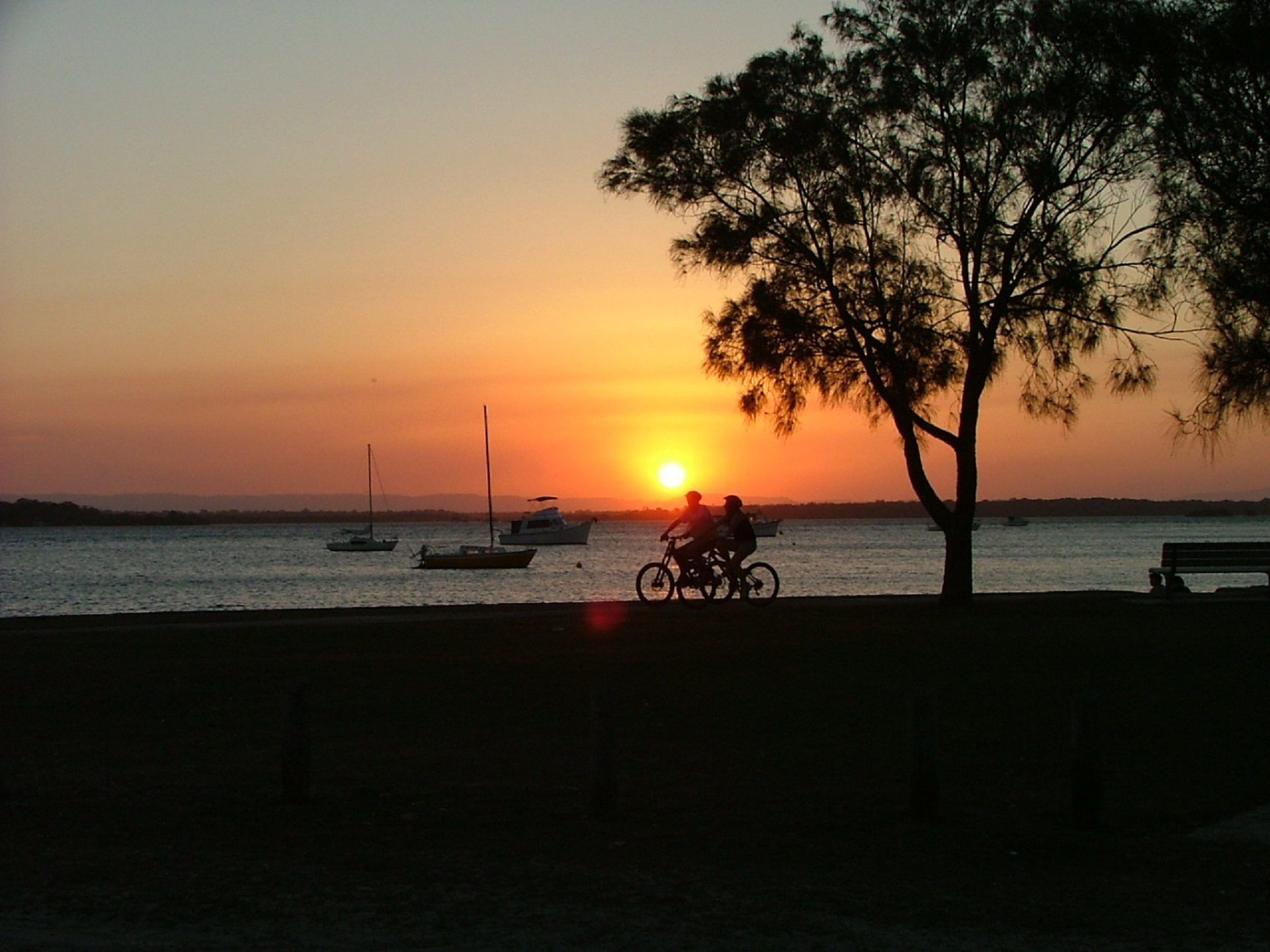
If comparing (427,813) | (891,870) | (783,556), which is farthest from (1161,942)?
(783,556)

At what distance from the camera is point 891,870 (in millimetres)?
7512

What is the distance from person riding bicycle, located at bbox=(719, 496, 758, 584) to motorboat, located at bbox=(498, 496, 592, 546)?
3440 inches

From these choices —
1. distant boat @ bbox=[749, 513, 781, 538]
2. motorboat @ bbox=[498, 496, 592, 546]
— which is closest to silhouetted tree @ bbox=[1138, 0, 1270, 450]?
motorboat @ bbox=[498, 496, 592, 546]

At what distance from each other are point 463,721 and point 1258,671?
27.1 feet

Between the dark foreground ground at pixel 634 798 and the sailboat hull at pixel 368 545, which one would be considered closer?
the dark foreground ground at pixel 634 798

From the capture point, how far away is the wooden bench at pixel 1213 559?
24656 mm

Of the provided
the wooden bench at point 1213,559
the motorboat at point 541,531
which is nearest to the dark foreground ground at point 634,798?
the wooden bench at point 1213,559

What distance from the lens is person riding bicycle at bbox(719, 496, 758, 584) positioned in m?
23.1

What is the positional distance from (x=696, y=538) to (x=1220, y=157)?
9.45 m

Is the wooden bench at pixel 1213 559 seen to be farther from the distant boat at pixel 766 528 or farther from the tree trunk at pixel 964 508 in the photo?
the distant boat at pixel 766 528

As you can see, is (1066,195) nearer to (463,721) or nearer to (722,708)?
(722,708)

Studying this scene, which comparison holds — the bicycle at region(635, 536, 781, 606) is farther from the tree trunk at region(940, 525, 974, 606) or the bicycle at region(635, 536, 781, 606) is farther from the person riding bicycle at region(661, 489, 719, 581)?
the tree trunk at region(940, 525, 974, 606)

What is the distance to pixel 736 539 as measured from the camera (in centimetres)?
2328

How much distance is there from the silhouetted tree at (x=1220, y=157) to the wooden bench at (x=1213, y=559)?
340cm
